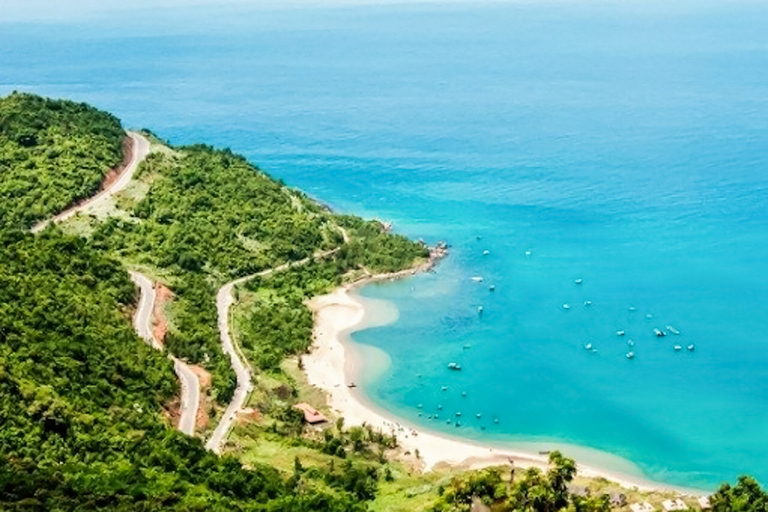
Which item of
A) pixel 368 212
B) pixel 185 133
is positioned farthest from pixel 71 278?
pixel 185 133

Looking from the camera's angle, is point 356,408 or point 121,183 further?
point 121,183

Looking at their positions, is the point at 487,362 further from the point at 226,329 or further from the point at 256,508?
the point at 256,508

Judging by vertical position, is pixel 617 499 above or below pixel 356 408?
below

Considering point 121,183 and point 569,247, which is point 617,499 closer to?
point 569,247

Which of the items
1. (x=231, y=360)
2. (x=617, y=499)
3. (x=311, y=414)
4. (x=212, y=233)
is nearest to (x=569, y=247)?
(x=212, y=233)

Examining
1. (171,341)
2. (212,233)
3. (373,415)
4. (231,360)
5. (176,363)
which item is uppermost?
(212,233)

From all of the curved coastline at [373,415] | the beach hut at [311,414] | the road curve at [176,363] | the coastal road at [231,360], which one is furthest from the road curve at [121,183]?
the beach hut at [311,414]
